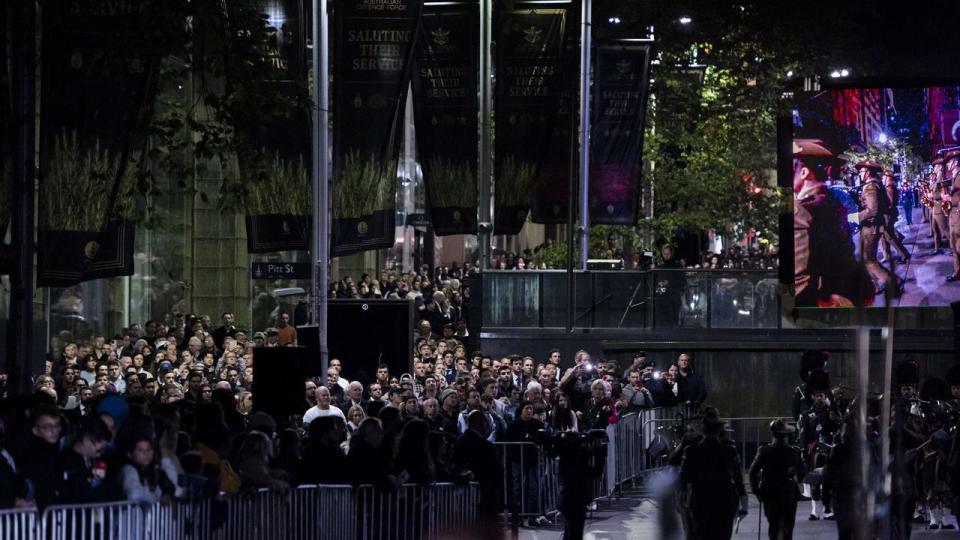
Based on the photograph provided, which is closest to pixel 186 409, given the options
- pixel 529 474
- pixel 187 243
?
pixel 529 474

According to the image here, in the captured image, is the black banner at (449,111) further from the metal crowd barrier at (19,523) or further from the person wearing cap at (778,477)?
the metal crowd barrier at (19,523)

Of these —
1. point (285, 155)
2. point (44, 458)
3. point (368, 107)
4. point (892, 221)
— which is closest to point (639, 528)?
point (285, 155)

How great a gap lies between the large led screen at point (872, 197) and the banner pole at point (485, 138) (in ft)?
18.6

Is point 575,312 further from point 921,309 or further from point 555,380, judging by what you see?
point 555,380

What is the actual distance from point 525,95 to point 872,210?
7631 mm

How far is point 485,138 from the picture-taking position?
37.4 metres

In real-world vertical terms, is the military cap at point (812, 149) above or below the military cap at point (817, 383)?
above

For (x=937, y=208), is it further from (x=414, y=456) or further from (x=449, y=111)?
(x=414, y=456)

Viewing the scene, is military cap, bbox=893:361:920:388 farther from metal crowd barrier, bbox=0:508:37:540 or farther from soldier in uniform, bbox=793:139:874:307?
metal crowd barrier, bbox=0:508:37:540

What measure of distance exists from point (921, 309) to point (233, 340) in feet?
49.2

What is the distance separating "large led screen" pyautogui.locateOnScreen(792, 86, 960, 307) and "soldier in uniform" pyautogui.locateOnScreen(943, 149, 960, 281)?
2cm

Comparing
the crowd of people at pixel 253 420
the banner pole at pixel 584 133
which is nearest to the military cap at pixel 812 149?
the banner pole at pixel 584 133

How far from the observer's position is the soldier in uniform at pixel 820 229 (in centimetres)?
3672

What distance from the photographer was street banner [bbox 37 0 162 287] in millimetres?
19281
